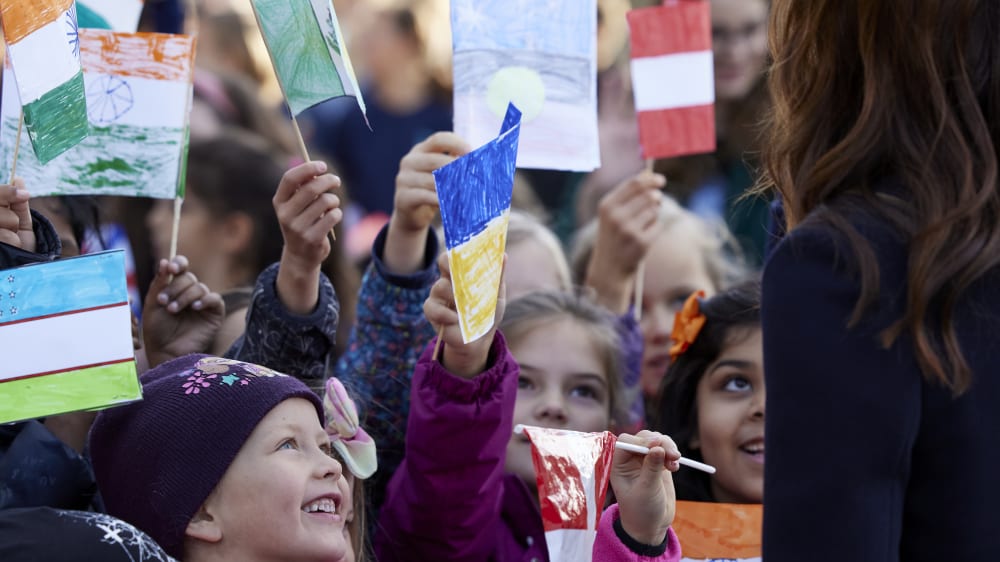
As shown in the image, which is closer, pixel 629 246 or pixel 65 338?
pixel 65 338

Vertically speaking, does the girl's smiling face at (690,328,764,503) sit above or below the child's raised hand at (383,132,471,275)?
below

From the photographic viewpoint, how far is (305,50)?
2195 mm

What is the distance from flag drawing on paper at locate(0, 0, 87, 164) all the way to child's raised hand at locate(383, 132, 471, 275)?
2.18 ft

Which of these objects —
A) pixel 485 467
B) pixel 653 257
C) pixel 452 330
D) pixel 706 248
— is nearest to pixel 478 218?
pixel 452 330

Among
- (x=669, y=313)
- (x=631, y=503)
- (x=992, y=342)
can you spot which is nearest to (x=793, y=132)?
(x=992, y=342)

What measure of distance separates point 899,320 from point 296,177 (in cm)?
123

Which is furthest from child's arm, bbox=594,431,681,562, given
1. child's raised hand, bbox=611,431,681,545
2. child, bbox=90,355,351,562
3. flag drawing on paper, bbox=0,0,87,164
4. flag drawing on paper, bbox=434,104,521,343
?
flag drawing on paper, bbox=0,0,87,164

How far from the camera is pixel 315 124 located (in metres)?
6.17

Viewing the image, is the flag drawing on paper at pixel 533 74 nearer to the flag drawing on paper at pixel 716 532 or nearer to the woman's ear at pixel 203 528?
the flag drawing on paper at pixel 716 532

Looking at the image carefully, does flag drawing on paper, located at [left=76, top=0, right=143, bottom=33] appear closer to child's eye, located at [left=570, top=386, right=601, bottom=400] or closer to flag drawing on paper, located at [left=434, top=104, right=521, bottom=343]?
flag drawing on paper, located at [left=434, top=104, right=521, bottom=343]

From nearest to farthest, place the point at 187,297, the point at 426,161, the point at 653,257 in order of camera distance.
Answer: the point at 426,161, the point at 187,297, the point at 653,257

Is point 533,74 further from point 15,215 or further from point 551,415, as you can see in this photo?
point 15,215

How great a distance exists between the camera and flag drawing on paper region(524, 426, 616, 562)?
1821mm

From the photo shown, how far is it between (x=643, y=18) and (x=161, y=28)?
269 centimetres
